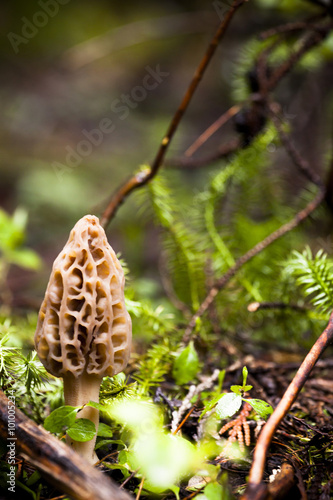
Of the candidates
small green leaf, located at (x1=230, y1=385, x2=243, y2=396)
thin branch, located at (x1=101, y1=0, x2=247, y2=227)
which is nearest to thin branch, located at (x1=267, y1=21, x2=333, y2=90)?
thin branch, located at (x1=101, y1=0, x2=247, y2=227)

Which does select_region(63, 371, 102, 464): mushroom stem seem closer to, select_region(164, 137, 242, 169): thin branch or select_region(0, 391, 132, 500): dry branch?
select_region(0, 391, 132, 500): dry branch

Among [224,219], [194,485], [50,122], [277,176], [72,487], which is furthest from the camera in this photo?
[50,122]

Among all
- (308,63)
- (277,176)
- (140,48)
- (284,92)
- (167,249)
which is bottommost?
(167,249)

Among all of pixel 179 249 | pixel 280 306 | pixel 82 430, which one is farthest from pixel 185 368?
pixel 179 249

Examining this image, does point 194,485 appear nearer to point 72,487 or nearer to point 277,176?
point 72,487

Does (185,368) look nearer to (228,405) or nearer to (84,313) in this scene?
(228,405)

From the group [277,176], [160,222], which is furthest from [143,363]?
[277,176]
